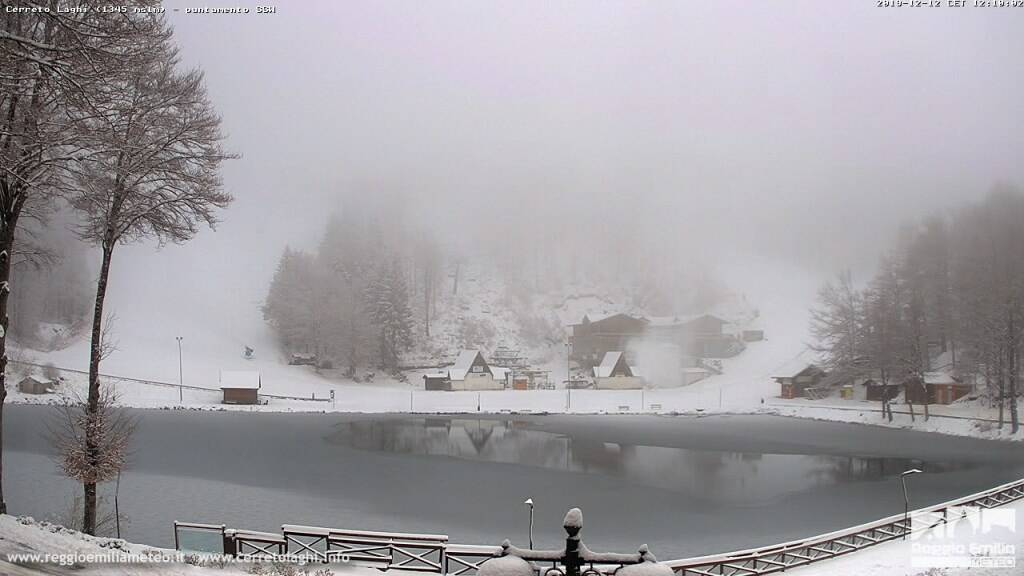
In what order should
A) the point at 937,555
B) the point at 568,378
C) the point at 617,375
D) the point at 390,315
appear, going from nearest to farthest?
the point at 937,555
the point at 617,375
the point at 390,315
the point at 568,378

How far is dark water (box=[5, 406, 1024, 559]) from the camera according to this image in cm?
2309

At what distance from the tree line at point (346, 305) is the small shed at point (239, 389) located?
16.9 m

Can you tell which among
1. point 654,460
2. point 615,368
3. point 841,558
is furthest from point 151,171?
point 615,368

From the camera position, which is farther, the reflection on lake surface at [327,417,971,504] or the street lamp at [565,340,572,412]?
the street lamp at [565,340,572,412]

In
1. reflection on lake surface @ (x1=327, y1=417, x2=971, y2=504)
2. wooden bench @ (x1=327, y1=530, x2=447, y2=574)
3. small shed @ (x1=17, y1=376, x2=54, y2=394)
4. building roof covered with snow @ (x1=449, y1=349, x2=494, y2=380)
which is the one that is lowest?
reflection on lake surface @ (x1=327, y1=417, x2=971, y2=504)

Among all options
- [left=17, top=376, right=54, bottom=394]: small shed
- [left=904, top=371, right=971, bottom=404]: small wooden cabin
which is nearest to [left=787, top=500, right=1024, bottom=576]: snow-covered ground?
[left=904, top=371, right=971, bottom=404]: small wooden cabin

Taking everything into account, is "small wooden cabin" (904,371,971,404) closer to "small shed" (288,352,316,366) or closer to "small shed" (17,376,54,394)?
"small shed" (288,352,316,366)

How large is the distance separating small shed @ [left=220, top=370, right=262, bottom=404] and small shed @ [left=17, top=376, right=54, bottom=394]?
51.9 feet

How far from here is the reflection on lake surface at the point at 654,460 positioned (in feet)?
105

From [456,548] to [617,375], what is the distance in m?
74.1

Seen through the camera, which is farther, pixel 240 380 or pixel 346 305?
pixel 346 305

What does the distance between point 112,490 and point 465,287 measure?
98538 mm

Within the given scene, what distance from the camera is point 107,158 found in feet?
47.2

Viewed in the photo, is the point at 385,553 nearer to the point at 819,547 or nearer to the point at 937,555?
the point at 819,547
